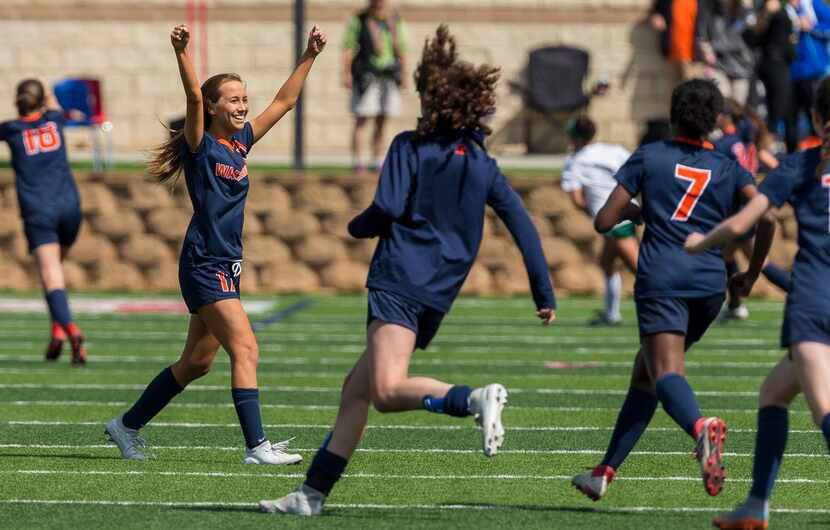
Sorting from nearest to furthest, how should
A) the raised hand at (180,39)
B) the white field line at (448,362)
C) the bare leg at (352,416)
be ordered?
the bare leg at (352,416)
the raised hand at (180,39)
the white field line at (448,362)

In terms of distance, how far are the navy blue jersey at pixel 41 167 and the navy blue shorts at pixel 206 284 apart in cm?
446

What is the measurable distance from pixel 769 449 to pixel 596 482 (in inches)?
34.8

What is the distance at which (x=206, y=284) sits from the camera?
7965 mm

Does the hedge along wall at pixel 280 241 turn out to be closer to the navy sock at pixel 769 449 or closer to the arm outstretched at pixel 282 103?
the arm outstretched at pixel 282 103

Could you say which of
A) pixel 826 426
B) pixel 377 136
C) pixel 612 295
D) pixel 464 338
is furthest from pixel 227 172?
pixel 377 136

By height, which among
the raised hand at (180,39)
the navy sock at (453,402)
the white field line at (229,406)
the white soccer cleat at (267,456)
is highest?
the raised hand at (180,39)

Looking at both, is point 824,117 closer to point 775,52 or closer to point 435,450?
point 435,450

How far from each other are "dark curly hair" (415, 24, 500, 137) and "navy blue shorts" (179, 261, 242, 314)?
1.76m

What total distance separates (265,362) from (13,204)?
616 centimetres

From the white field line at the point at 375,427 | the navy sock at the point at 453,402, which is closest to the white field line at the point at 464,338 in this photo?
the white field line at the point at 375,427

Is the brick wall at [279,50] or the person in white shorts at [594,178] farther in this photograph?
the brick wall at [279,50]

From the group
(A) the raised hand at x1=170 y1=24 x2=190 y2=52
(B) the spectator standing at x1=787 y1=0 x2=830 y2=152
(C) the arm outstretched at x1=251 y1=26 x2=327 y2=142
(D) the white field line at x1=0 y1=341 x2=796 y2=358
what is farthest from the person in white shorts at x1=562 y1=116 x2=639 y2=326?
(A) the raised hand at x1=170 y1=24 x2=190 y2=52

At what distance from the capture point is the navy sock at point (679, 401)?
21.8 ft

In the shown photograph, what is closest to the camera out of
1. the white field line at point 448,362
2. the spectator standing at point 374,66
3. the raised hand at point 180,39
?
the raised hand at point 180,39
